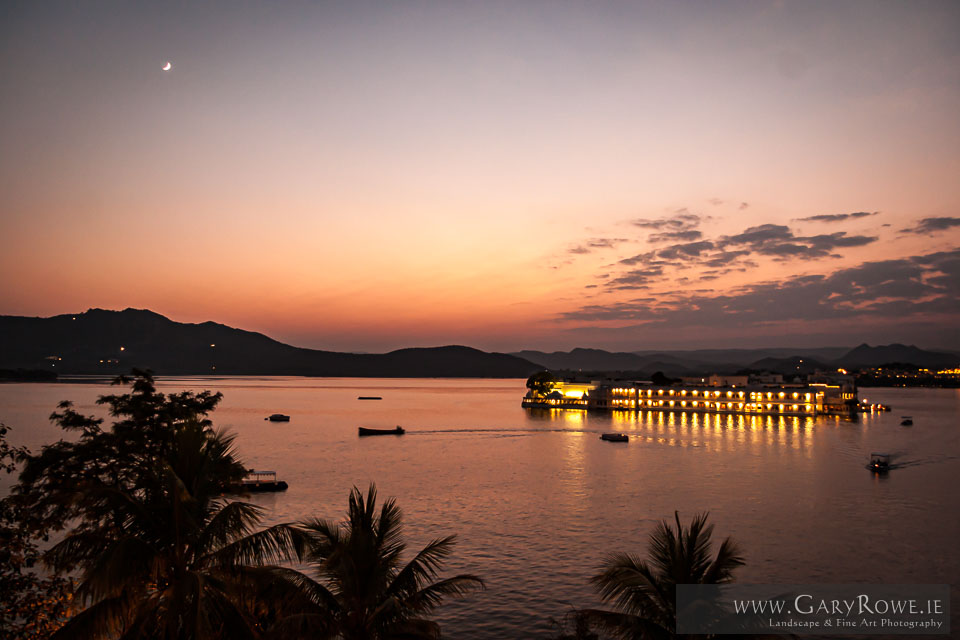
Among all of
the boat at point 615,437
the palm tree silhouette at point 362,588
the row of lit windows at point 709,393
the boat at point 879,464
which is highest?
the palm tree silhouette at point 362,588

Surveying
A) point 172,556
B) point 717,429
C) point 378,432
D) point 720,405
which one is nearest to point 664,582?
point 172,556

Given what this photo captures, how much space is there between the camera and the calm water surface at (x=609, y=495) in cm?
3098

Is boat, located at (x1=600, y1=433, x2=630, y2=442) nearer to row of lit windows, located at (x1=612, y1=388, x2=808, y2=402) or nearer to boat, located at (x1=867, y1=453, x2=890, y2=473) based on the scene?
boat, located at (x1=867, y1=453, x2=890, y2=473)

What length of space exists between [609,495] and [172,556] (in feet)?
149

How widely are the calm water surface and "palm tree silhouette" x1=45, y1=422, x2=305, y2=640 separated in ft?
54.0

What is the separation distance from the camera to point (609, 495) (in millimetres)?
51188

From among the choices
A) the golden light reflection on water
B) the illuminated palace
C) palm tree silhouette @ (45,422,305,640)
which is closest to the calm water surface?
the golden light reflection on water

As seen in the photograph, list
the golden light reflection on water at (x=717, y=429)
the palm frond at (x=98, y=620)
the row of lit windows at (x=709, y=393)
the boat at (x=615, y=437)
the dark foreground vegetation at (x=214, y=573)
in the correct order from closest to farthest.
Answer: the palm frond at (x=98, y=620)
the dark foreground vegetation at (x=214, y=573)
the golden light reflection on water at (x=717, y=429)
the boat at (x=615, y=437)
the row of lit windows at (x=709, y=393)

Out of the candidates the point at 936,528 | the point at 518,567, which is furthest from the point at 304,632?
the point at 936,528

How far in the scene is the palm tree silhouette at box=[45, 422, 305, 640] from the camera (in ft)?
29.5

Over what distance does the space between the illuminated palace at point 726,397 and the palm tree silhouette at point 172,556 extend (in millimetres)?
142745

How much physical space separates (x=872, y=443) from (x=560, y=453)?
144ft

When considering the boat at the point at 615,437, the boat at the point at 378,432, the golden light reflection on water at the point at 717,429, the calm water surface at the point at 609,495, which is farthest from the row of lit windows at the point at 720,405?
the boat at the point at 378,432

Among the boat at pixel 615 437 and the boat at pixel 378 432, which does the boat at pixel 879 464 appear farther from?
the boat at pixel 378 432
